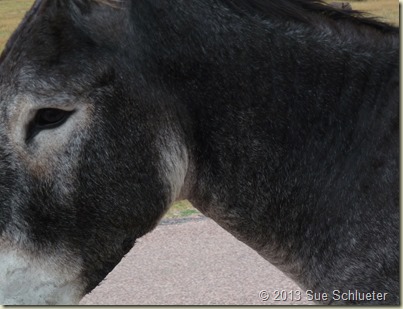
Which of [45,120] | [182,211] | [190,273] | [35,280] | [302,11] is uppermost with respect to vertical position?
[302,11]

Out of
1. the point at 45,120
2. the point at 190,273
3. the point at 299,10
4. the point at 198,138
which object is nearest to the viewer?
the point at 45,120

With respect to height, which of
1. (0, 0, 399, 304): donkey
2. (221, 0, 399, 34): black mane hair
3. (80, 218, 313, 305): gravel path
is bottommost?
(80, 218, 313, 305): gravel path

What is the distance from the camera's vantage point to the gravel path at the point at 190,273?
4.91 metres

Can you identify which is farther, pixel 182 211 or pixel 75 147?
pixel 182 211

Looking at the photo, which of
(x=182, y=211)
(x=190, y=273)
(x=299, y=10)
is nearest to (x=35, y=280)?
(x=299, y=10)

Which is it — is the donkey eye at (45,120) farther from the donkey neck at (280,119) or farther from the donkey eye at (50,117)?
the donkey neck at (280,119)

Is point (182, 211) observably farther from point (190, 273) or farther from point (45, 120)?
point (45, 120)

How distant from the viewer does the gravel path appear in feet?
16.1

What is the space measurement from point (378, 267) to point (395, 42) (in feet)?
2.44

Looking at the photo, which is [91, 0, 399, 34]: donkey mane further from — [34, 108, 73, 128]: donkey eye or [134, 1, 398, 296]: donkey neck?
[34, 108, 73, 128]: donkey eye

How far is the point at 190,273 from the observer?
530 centimetres

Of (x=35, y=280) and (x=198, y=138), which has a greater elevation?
(x=198, y=138)

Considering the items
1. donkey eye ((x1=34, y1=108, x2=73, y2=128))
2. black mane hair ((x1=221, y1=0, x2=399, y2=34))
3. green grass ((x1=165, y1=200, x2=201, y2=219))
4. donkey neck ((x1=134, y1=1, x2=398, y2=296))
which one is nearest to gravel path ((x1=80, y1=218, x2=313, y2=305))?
green grass ((x1=165, y1=200, x2=201, y2=219))

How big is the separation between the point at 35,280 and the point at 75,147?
17.1 inches
